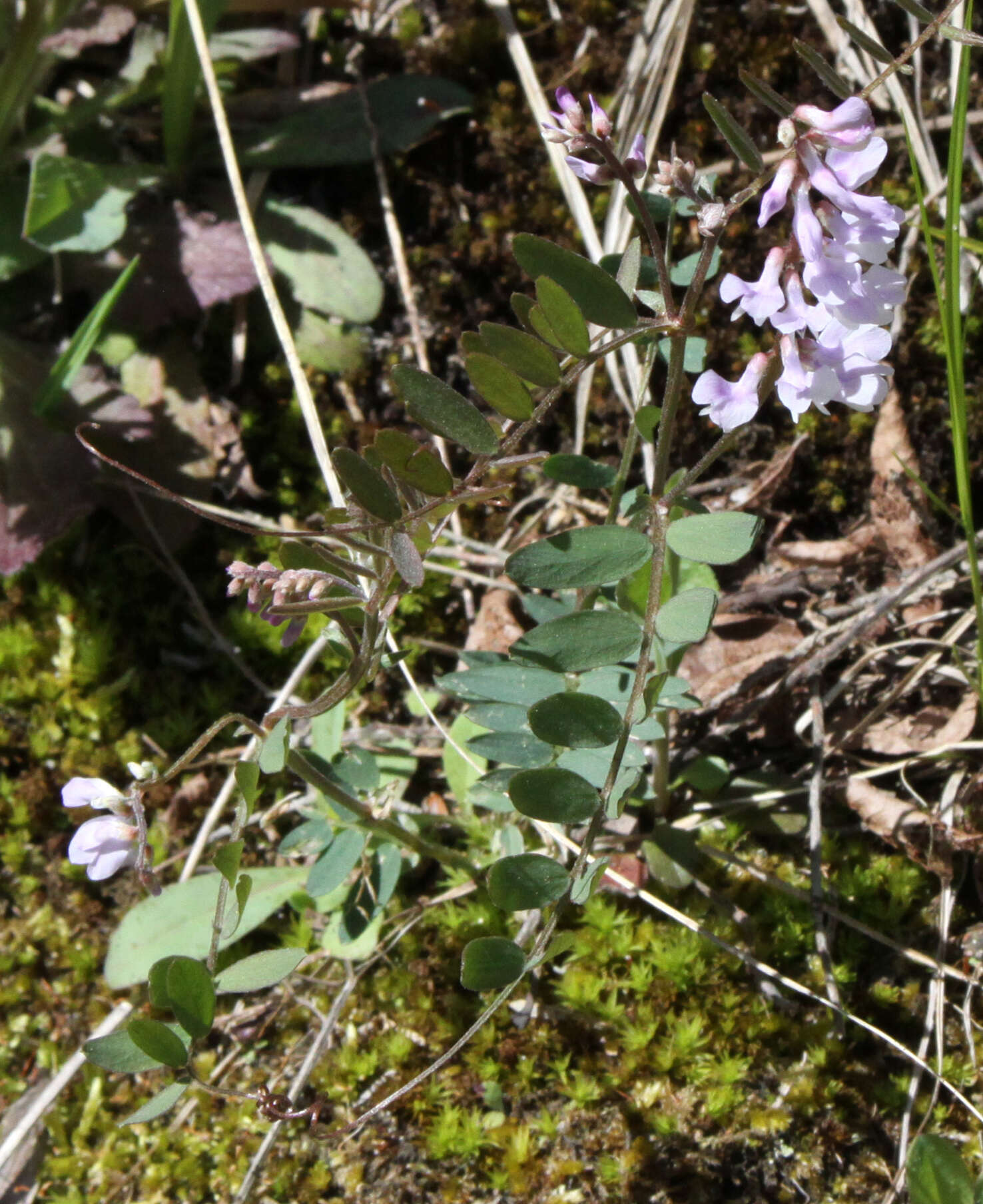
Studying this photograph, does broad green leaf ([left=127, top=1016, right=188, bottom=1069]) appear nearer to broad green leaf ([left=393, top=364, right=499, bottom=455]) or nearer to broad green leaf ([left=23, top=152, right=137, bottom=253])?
broad green leaf ([left=393, top=364, right=499, bottom=455])

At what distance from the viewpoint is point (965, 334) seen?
95.3 inches

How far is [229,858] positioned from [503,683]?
59cm

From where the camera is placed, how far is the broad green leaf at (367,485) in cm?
120

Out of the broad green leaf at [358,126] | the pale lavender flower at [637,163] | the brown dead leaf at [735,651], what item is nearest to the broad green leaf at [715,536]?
the pale lavender flower at [637,163]

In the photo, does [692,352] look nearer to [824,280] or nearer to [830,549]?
[824,280]

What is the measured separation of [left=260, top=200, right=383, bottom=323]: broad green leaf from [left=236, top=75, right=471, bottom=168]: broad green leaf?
15 centimetres

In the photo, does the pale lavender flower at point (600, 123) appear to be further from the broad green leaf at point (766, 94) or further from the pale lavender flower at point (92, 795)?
the pale lavender flower at point (92, 795)

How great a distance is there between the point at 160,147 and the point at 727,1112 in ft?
9.52

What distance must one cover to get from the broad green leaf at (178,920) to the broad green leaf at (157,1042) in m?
0.68

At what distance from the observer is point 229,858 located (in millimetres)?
1377

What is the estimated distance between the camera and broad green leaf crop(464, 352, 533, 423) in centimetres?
129

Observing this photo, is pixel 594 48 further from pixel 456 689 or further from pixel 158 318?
pixel 456 689

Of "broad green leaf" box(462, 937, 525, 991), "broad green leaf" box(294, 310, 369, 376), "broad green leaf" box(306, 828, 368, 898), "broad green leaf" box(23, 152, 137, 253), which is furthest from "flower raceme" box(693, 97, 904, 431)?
"broad green leaf" box(23, 152, 137, 253)

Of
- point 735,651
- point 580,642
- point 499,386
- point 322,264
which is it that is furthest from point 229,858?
point 322,264
